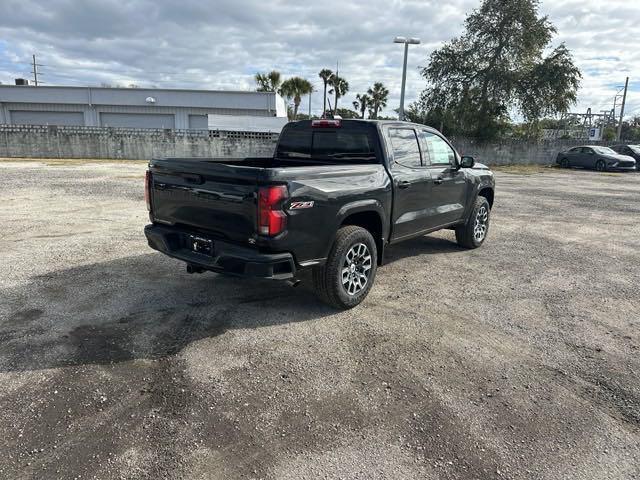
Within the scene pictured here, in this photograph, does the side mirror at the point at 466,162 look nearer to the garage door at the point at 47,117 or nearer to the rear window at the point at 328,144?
the rear window at the point at 328,144

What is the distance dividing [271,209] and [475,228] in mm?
4441

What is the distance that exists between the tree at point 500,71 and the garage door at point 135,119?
2073 cm

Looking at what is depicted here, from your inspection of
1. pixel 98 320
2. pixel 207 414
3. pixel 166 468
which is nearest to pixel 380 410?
pixel 207 414

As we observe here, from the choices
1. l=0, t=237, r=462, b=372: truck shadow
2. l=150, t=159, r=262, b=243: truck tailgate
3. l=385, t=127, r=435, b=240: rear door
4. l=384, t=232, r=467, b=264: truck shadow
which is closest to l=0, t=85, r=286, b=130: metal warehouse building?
l=384, t=232, r=467, b=264: truck shadow

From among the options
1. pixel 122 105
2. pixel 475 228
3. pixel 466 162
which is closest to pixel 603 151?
pixel 475 228

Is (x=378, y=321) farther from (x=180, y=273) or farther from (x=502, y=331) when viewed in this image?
(x=180, y=273)

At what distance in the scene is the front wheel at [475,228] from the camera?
692 centimetres

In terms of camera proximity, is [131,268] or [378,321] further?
[131,268]

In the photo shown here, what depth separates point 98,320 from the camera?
420cm

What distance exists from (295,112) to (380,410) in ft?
Result: 162

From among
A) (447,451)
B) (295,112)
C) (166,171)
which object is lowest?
(447,451)

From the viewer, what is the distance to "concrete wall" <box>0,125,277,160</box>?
2461 cm

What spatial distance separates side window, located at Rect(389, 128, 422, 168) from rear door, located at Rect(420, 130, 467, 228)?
0.20m

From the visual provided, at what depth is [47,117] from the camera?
3594 centimetres
